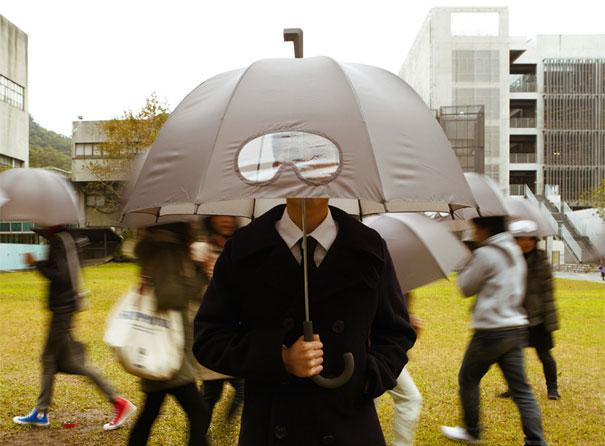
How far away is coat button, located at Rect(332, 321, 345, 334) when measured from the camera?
2188mm

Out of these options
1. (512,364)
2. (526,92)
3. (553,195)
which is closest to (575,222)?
(553,195)

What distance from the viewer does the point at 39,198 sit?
600 centimetres

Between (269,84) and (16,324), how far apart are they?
12438 millimetres

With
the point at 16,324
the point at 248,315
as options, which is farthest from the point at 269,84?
the point at 16,324

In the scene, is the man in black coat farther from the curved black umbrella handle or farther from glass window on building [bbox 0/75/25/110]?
glass window on building [bbox 0/75/25/110]

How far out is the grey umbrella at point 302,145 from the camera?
2.15m

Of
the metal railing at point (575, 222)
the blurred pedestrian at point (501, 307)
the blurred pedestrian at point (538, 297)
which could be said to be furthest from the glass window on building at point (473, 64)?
the blurred pedestrian at point (501, 307)

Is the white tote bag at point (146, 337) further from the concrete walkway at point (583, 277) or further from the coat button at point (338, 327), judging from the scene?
the concrete walkway at point (583, 277)

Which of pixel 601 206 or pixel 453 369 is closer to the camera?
pixel 453 369

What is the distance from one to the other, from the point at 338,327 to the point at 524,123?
2557 inches

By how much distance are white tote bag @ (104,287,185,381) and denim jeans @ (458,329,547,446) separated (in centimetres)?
235

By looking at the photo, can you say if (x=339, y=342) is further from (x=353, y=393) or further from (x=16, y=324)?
(x=16, y=324)

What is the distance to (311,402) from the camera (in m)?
2.21

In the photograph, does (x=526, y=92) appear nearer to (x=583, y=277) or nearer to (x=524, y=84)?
(x=524, y=84)
